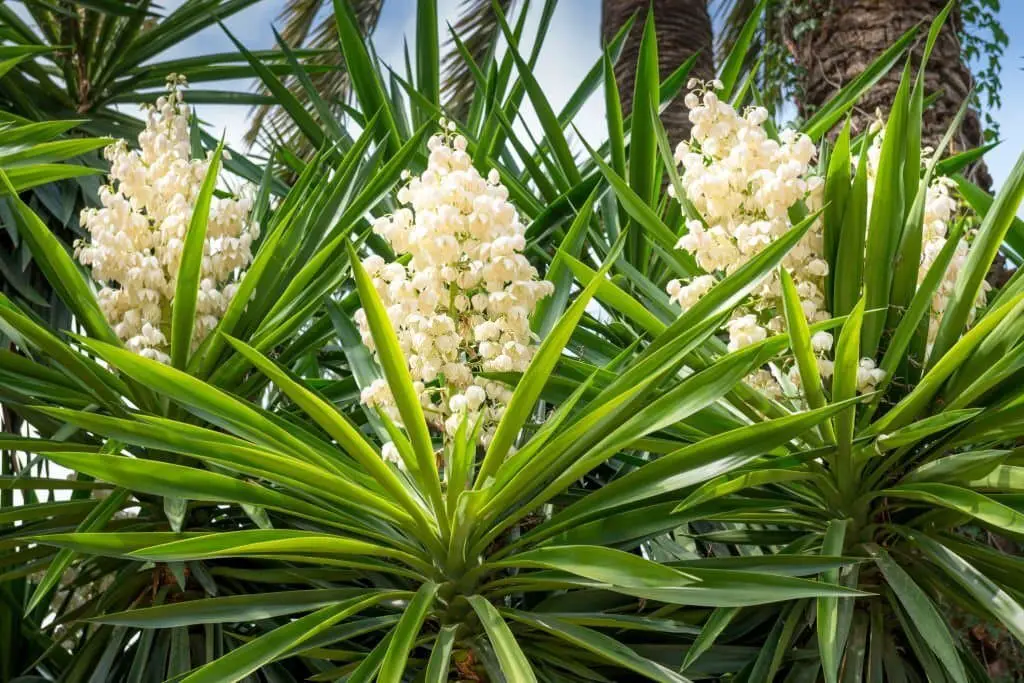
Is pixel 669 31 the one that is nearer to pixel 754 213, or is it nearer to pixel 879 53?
pixel 879 53

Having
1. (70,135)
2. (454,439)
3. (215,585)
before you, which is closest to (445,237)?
(454,439)

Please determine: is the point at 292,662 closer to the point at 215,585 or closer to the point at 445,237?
the point at 215,585

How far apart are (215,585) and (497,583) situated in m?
0.64

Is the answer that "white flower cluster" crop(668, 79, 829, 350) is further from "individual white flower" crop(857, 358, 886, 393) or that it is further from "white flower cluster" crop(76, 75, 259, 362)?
"white flower cluster" crop(76, 75, 259, 362)

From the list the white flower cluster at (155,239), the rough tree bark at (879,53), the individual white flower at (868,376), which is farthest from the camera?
the rough tree bark at (879,53)

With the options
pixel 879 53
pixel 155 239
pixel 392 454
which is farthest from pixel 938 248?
pixel 155 239

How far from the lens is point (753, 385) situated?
1.94 metres

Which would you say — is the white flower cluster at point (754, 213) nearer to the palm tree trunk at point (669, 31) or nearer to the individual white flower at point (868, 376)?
the individual white flower at point (868, 376)

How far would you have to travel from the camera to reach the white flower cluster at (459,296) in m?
1.66

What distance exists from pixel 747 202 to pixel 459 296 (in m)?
0.53

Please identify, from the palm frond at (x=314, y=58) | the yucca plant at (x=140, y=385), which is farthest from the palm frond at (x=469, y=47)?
the yucca plant at (x=140, y=385)

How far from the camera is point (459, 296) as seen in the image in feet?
5.59

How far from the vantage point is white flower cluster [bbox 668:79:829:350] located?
184 centimetres

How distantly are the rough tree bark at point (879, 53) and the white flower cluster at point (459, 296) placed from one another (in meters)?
1.53
